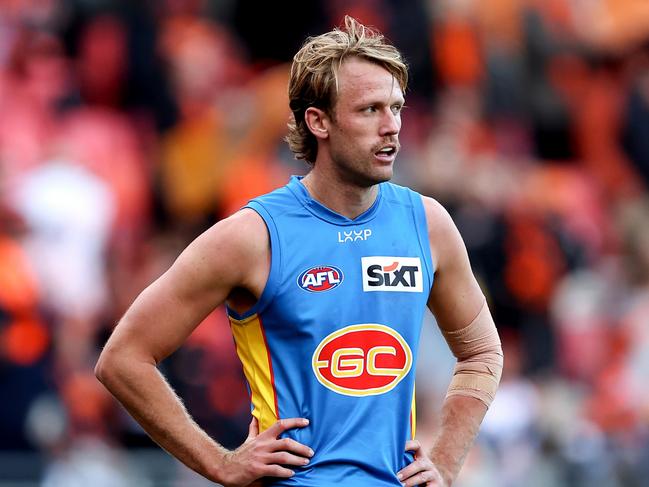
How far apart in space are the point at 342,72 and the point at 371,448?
1.31m

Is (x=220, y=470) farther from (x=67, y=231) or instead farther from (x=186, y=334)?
(x=67, y=231)

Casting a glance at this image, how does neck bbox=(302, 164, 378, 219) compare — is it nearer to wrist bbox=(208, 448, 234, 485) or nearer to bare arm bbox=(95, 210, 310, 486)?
bare arm bbox=(95, 210, 310, 486)

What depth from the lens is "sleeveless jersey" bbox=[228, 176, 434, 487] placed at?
494cm

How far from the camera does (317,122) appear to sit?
5.20m

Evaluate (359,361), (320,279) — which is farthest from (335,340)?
(320,279)

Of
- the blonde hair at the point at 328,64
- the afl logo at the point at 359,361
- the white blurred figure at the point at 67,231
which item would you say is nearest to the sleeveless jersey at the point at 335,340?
the afl logo at the point at 359,361

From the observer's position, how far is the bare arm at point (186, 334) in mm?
4945

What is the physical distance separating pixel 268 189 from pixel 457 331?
4.91 meters

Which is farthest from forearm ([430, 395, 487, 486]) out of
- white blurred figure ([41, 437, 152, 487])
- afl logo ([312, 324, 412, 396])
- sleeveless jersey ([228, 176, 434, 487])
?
white blurred figure ([41, 437, 152, 487])

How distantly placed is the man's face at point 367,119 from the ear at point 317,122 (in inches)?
2.8

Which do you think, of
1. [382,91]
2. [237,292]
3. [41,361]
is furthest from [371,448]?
[41,361]

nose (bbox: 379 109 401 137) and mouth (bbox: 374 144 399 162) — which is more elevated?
nose (bbox: 379 109 401 137)

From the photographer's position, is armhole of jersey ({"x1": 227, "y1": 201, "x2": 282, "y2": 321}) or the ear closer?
armhole of jersey ({"x1": 227, "y1": 201, "x2": 282, "y2": 321})

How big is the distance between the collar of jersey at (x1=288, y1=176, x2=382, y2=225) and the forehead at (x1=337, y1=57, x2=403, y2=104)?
0.36 meters
